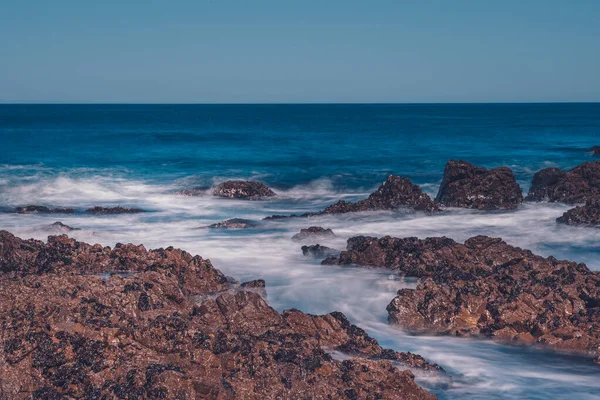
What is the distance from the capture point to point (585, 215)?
18.3 meters

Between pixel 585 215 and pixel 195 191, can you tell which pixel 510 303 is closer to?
pixel 585 215

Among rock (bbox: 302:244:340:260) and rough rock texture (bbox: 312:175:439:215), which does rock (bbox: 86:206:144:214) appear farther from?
rock (bbox: 302:244:340:260)

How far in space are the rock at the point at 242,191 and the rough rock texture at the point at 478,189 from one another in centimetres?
760

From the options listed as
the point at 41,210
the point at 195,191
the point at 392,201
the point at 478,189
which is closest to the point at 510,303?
the point at 392,201

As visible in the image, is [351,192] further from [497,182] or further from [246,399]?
[246,399]

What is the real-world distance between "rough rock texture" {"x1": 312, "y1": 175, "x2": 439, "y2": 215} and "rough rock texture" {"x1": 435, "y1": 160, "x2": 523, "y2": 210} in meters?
1.22

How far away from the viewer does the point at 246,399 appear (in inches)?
256

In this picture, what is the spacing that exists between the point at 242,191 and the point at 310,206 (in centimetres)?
265

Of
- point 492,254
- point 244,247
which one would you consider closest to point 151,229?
point 244,247

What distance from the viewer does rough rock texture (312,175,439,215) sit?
20719mm

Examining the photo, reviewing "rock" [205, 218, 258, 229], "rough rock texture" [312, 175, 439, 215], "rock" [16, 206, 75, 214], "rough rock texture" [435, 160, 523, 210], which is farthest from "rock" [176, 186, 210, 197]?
"rough rock texture" [435, 160, 523, 210]

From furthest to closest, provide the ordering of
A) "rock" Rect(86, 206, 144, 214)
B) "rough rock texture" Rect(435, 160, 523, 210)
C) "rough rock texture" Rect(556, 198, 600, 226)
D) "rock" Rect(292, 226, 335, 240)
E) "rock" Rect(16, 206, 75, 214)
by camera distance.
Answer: "rock" Rect(86, 206, 144, 214) → "rock" Rect(16, 206, 75, 214) → "rough rock texture" Rect(435, 160, 523, 210) → "rough rock texture" Rect(556, 198, 600, 226) → "rock" Rect(292, 226, 335, 240)

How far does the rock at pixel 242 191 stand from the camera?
27144 mm

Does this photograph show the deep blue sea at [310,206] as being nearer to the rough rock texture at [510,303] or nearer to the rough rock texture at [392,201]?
the rough rock texture at [510,303]
